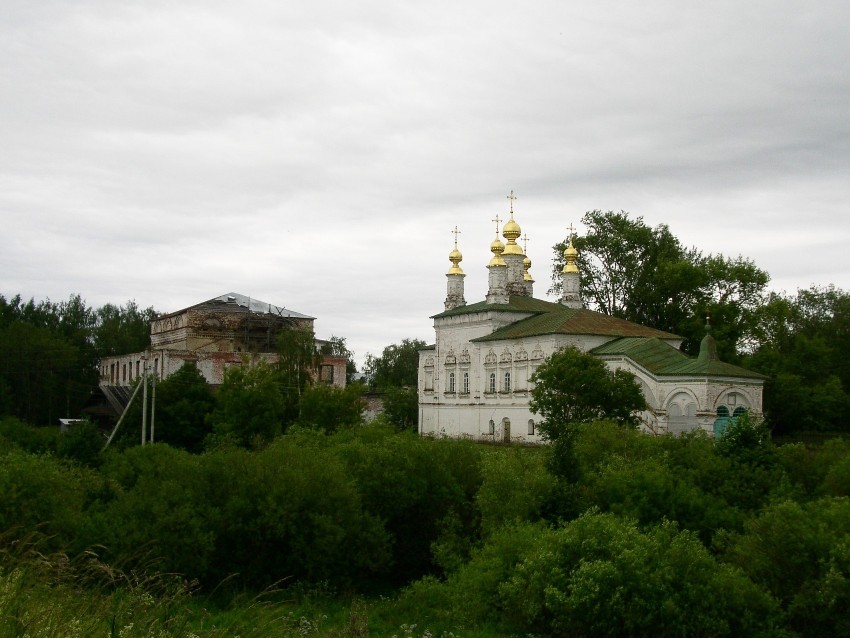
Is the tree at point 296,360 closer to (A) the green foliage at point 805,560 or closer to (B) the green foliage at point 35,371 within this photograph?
(B) the green foliage at point 35,371

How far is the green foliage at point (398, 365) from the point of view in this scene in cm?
7631

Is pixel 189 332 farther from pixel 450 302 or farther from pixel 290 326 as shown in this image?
pixel 450 302

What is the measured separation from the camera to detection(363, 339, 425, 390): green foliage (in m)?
76.3

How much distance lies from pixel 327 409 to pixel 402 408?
14453 mm

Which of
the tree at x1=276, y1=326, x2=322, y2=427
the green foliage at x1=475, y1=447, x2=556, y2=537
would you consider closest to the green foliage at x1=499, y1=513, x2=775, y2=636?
the green foliage at x1=475, y1=447, x2=556, y2=537

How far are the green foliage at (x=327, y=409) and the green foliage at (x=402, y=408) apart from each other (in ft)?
41.1

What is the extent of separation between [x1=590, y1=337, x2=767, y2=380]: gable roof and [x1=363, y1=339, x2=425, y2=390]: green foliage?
1449 inches

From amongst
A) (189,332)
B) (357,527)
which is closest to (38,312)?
(189,332)

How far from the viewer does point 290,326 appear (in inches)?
2057

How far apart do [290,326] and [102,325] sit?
1928cm

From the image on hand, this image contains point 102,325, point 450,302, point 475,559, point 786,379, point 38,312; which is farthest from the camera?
point 102,325

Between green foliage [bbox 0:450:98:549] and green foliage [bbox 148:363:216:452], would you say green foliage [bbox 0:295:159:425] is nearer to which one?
green foliage [bbox 148:363:216:452]

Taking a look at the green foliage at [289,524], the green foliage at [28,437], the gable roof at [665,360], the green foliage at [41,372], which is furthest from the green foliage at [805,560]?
the green foliage at [41,372]

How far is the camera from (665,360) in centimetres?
3653
